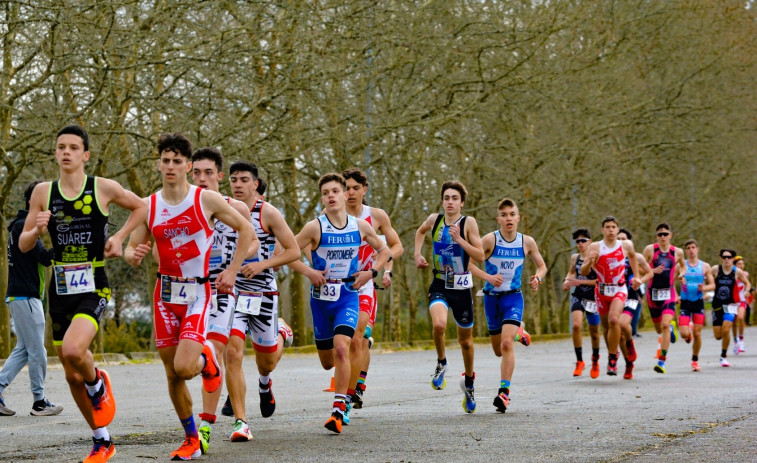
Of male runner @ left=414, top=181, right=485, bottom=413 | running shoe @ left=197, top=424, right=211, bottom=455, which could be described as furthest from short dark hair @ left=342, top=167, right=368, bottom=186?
running shoe @ left=197, top=424, right=211, bottom=455

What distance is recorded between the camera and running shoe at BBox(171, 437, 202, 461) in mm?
7793

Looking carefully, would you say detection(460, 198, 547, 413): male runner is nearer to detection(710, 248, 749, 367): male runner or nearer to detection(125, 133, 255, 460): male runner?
detection(125, 133, 255, 460): male runner

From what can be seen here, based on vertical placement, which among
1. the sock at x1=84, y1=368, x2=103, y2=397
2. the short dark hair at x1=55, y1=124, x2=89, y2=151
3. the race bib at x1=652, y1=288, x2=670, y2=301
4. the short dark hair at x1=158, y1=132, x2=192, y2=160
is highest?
the short dark hair at x1=55, y1=124, x2=89, y2=151

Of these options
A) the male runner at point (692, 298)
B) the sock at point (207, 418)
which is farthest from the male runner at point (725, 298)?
the sock at point (207, 418)

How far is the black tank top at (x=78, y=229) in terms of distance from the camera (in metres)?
7.65

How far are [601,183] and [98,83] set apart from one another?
2103cm

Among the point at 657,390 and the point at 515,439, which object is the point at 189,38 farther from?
the point at 515,439

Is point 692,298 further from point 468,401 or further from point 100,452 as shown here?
point 100,452

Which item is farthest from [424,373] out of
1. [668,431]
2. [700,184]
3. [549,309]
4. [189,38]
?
[700,184]

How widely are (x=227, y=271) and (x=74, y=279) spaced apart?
1.01 m

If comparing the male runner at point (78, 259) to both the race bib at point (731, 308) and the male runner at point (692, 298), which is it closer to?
the male runner at point (692, 298)

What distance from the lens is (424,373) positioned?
1881cm

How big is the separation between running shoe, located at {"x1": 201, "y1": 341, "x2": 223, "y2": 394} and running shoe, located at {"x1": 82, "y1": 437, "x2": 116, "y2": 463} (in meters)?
0.85

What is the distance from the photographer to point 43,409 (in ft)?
37.9
